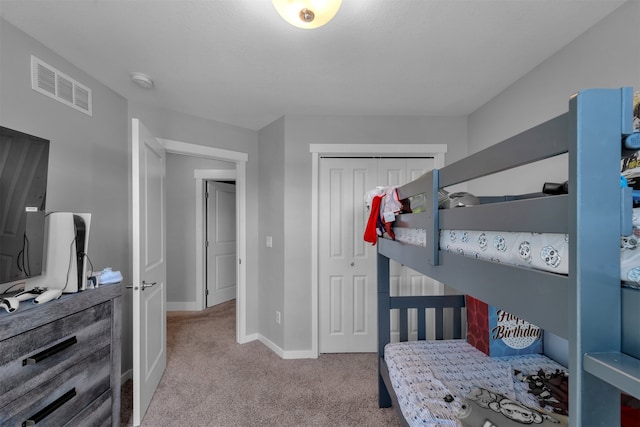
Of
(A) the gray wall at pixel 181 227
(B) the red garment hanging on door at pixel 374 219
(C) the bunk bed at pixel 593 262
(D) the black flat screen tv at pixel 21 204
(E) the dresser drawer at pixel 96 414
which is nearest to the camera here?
(C) the bunk bed at pixel 593 262

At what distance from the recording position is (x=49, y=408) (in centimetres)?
119

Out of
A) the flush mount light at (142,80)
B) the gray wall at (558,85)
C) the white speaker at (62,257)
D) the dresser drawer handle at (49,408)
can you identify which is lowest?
the dresser drawer handle at (49,408)

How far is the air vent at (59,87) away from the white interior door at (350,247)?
1.91 meters

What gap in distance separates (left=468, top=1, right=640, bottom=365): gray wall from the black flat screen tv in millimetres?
2816

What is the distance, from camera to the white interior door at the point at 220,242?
419 centimetres

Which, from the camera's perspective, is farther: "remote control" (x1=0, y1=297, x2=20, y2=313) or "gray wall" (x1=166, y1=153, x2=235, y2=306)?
"gray wall" (x1=166, y1=153, x2=235, y2=306)

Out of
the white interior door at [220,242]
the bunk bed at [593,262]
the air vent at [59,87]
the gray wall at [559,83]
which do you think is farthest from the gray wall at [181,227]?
the bunk bed at [593,262]

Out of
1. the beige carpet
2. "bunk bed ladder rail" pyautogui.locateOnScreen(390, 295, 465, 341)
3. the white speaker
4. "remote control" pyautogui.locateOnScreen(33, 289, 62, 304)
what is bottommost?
the beige carpet

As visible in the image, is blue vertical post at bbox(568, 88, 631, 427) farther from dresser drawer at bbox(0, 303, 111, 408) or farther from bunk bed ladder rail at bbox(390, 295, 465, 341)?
dresser drawer at bbox(0, 303, 111, 408)

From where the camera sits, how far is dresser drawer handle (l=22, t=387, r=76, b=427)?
112 centimetres

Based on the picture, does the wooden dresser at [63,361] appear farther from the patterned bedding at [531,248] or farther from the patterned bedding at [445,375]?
the patterned bedding at [531,248]

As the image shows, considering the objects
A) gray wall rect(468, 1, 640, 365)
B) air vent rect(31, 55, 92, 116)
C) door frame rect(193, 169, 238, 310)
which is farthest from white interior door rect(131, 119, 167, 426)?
gray wall rect(468, 1, 640, 365)

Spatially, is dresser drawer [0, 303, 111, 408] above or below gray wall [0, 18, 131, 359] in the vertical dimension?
below

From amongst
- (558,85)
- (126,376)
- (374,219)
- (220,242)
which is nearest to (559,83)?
(558,85)
